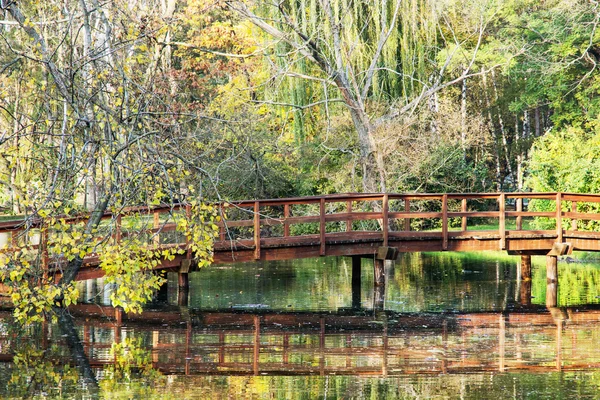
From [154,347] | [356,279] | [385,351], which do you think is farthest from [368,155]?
[154,347]

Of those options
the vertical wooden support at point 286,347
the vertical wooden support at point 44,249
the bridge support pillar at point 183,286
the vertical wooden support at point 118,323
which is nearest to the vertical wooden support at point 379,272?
the bridge support pillar at point 183,286

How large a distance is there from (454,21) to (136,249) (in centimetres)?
2640

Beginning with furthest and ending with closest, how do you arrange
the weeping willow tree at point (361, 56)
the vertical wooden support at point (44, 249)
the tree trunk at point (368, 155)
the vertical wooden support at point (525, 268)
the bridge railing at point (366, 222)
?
1. the tree trunk at point (368, 155)
2. the weeping willow tree at point (361, 56)
3. the vertical wooden support at point (525, 268)
4. the bridge railing at point (366, 222)
5. the vertical wooden support at point (44, 249)

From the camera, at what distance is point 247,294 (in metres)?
19.2

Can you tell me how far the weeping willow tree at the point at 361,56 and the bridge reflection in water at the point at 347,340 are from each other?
977 cm

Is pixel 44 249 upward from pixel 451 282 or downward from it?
upward

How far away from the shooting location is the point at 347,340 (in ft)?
45.7

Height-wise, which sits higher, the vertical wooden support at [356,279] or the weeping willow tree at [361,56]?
the weeping willow tree at [361,56]

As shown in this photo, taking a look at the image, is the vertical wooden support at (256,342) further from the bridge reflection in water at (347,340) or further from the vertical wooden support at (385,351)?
the vertical wooden support at (385,351)

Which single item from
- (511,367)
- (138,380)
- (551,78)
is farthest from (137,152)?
(551,78)

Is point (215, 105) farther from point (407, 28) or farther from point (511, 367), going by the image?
point (511, 367)

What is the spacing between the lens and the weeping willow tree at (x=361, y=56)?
25891 mm

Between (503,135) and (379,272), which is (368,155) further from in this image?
(503,135)

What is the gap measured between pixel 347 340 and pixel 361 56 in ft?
48.4
